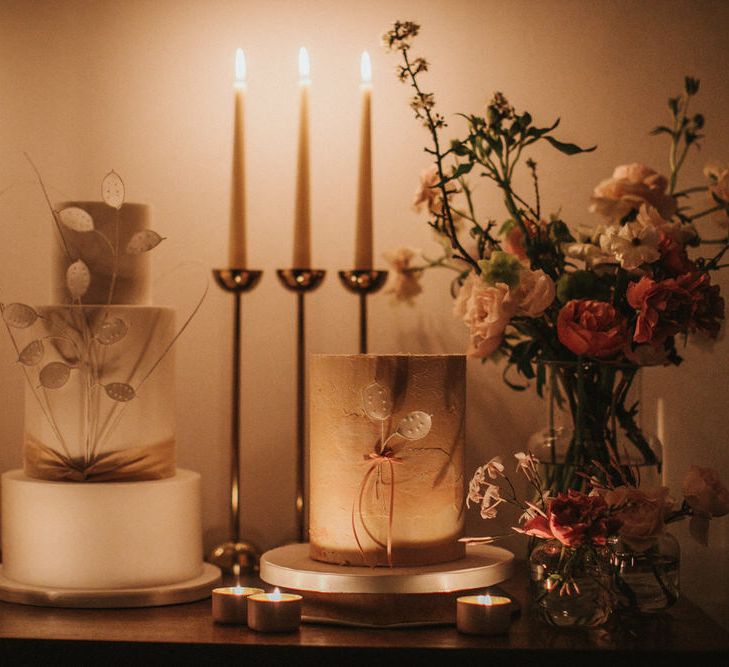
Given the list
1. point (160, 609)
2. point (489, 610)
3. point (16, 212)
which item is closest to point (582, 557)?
point (489, 610)

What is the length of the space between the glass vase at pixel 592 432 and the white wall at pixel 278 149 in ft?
0.68

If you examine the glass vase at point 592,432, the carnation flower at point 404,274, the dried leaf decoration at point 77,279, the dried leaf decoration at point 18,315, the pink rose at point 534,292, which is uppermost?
the carnation flower at point 404,274

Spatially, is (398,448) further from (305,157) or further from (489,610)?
(305,157)

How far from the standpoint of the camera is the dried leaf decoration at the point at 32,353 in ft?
Result: 3.19

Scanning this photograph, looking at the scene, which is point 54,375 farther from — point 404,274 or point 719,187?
point 719,187

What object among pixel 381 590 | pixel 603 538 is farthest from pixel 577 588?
pixel 381 590

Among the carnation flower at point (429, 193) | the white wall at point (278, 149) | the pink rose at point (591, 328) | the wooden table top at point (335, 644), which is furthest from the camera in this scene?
the white wall at point (278, 149)

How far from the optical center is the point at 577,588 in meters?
0.87

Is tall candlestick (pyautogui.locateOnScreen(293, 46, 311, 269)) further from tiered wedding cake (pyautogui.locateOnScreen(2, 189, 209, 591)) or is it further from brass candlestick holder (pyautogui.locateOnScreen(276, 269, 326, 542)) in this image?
tiered wedding cake (pyautogui.locateOnScreen(2, 189, 209, 591))

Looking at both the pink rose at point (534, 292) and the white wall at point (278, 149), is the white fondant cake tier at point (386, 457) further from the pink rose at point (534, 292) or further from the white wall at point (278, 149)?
A: the white wall at point (278, 149)

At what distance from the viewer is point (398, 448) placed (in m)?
0.92

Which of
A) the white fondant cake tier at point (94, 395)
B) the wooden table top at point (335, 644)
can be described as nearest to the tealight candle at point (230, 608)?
the wooden table top at point (335, 644)

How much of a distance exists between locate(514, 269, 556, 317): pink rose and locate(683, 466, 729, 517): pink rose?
22 centimetres

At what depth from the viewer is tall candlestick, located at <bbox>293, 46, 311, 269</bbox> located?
113 centimetres
